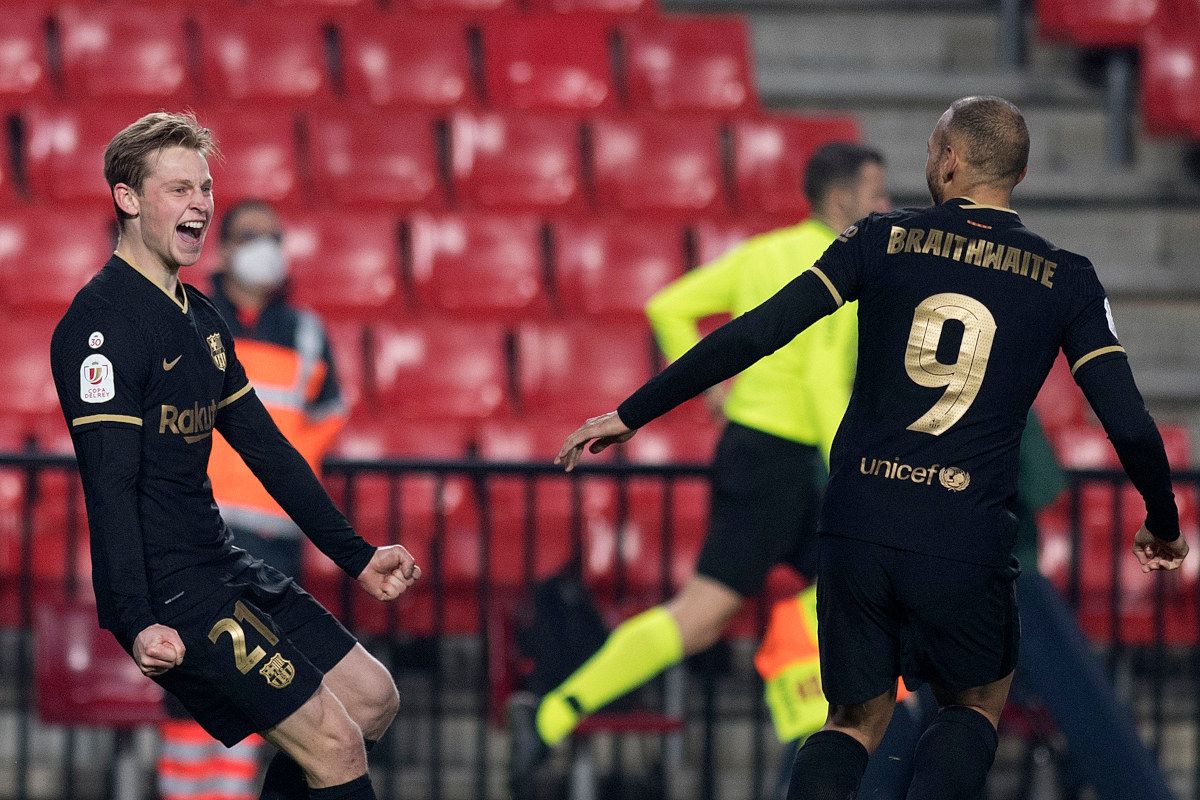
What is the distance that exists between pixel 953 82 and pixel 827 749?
5.91 meters

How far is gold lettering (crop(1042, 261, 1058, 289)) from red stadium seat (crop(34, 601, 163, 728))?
10.9ft

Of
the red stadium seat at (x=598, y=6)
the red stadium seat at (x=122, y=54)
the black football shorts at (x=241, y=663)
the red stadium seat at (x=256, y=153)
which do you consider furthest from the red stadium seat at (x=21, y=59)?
the black football shorts at (x=241, y=663)

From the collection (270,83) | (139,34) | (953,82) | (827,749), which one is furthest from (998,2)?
(827,749)

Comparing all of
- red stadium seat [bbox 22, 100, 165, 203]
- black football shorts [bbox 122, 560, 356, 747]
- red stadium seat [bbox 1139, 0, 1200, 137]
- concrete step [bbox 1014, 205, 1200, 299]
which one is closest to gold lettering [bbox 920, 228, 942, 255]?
black football shorts [bbox 122, 560, 356, 747]

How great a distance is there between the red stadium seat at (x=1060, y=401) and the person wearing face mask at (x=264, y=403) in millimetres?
3311

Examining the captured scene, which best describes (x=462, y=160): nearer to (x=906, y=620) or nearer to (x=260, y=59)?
(x=260, y=59)

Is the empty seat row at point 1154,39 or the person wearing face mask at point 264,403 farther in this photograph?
the empty seat row at point 1154,39

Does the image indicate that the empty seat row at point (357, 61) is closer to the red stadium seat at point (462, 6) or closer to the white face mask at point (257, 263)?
the red stadium seat at point (462, 6)

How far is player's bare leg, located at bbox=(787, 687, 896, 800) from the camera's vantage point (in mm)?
3646

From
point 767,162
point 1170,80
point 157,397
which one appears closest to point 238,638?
point 157,397

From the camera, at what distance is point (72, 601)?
19.2ft

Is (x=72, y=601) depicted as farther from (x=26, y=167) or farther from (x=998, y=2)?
(x=998, y=2)

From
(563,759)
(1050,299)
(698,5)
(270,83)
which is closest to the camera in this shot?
(1050,299)

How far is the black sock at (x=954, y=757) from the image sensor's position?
3.66 m
